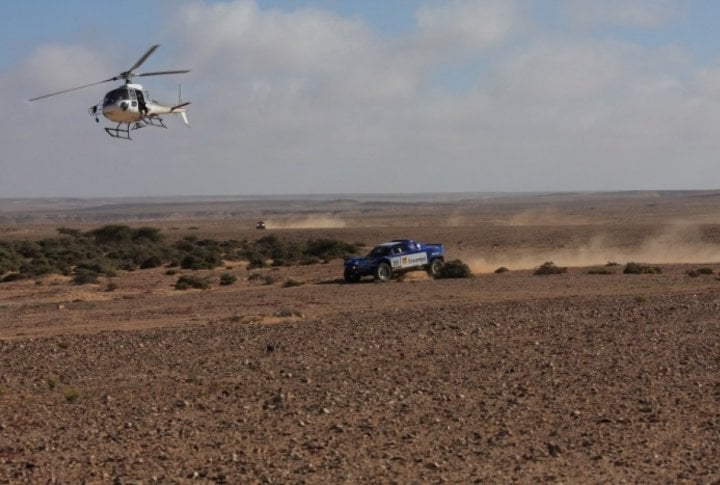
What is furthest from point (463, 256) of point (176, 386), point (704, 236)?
point (176, 386)

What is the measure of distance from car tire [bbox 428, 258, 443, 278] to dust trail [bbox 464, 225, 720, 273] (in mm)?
6646

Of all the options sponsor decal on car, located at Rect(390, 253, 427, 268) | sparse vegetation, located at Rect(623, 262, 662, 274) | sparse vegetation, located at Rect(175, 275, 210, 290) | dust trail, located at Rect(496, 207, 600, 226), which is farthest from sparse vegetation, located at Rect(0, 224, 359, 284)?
dust trail, located at Rect(496, 207, 600, 226)

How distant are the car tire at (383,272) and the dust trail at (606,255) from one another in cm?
943

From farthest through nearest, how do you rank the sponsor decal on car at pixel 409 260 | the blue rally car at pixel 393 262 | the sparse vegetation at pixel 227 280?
the sparse vegetation at pixel 227 280 → the sponsor decal on car at pixel 409 260 → the blue rally car at pixel 393 262

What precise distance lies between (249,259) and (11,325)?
3033 centimetres

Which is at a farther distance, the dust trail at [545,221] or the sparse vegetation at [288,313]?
the dust trail at [545,221]

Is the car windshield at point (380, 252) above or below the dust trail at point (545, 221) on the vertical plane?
above

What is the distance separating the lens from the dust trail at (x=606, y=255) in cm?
5288

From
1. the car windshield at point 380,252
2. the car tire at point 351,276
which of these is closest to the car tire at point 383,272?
the car windshield at point 380,252

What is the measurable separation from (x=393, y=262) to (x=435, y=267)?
244 cm

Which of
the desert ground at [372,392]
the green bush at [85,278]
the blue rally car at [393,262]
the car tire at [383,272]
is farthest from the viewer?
the green bush at [85,278]

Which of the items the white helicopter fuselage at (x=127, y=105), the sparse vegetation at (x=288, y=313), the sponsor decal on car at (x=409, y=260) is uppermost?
the white helicopter fuselage at (x=127, y=105)

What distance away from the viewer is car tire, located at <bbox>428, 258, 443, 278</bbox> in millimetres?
40656

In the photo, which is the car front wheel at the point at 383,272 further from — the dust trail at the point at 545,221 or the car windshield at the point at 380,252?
the dust trail at the point at 545,221
